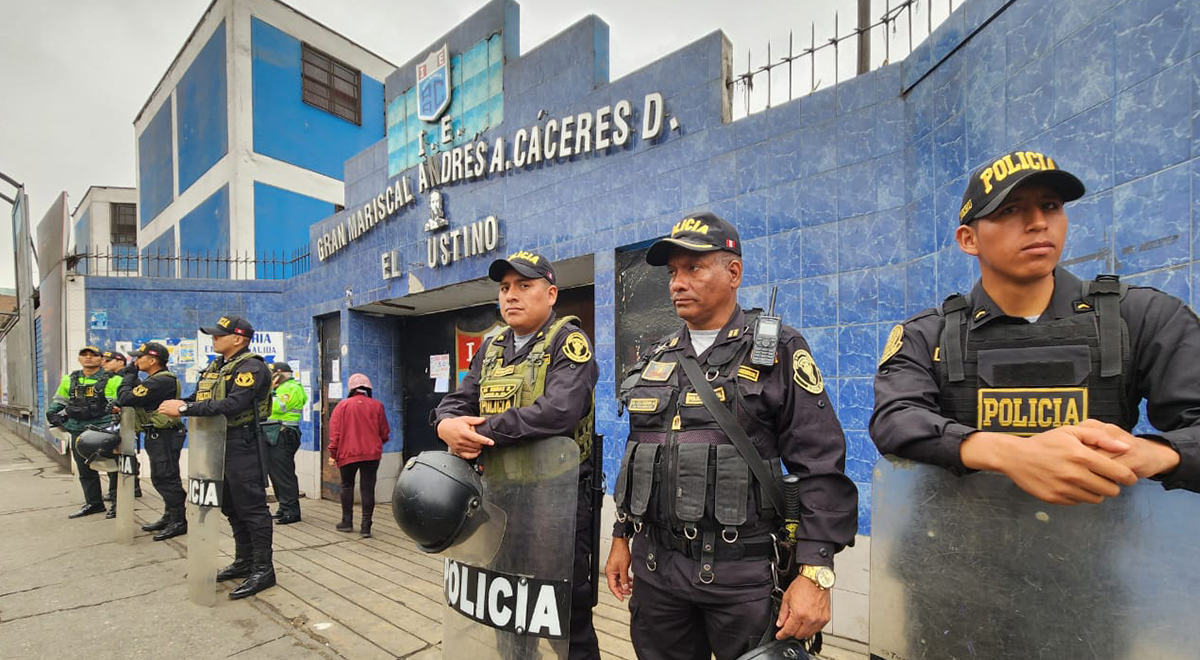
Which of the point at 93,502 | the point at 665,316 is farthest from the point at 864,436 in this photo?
the point at 93,502

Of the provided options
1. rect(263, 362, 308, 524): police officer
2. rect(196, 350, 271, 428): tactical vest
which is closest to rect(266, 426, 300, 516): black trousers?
rect(263, 362, 308, 524): police officer

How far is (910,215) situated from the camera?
3010mm

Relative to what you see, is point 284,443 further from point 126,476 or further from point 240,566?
point 240,566

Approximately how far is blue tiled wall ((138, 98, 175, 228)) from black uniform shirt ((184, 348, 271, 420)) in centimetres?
1485

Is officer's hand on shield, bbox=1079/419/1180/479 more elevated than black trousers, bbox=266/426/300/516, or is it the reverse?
officer's hand on shield, bbox=1079/419/1180/479

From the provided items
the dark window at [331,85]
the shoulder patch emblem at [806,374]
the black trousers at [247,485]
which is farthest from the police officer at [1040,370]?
the dark window at [331,85]

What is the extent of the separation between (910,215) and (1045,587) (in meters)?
2.33

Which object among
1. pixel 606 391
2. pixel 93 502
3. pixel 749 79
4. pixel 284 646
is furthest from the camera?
pixel 93 502

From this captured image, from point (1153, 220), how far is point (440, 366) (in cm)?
694

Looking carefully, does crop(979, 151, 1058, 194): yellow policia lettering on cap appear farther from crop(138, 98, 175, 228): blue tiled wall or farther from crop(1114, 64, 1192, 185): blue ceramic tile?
crop(138, 98, 175, 228): blue tiled wall

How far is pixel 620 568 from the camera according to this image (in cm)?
200

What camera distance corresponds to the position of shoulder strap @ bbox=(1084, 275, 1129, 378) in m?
1.15

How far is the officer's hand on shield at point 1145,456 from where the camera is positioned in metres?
0.98

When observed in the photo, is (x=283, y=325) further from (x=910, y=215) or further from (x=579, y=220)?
Result: (x=910, y=215)
